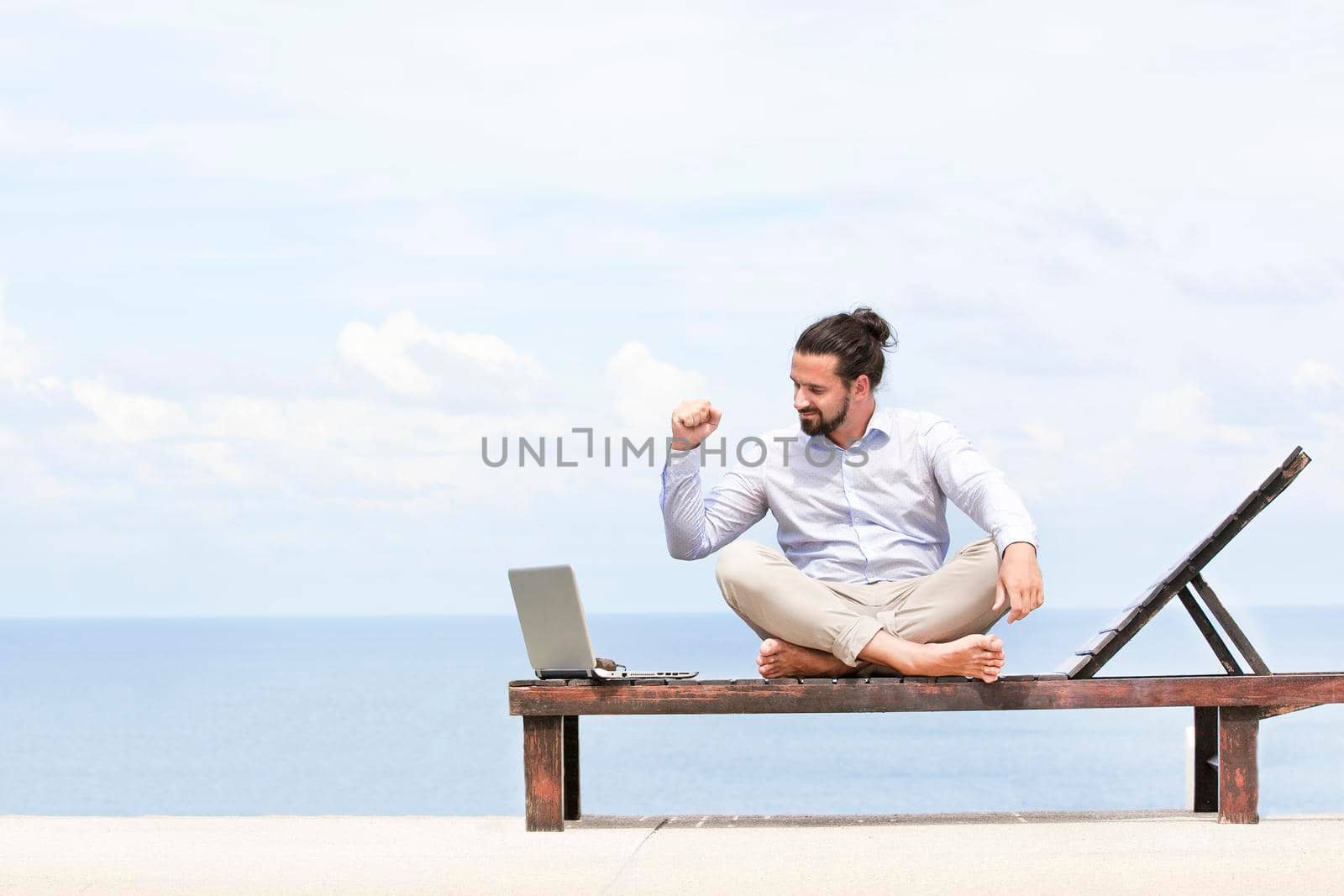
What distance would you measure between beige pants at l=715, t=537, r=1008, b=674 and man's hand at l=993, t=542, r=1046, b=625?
0.12 metres

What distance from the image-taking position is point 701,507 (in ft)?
14.6

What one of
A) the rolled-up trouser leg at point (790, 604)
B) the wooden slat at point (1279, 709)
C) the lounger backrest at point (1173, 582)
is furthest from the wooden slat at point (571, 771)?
the wooden slat at point (1279, 709)

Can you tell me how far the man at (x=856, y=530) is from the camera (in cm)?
416

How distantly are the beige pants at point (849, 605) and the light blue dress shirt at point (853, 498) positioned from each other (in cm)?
16

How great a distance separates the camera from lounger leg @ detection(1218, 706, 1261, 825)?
4.31 metres

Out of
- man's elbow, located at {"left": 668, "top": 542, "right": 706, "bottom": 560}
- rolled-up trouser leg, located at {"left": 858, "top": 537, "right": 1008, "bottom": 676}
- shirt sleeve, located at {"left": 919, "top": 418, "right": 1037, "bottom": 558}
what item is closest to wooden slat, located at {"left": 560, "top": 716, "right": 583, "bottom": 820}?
man's elbow, located at {"left": 668, "top": 542, "right": 706, "bottom": 560}

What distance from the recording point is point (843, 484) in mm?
4512

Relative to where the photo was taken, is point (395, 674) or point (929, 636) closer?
point (929, 636)

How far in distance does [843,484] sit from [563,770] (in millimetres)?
1192

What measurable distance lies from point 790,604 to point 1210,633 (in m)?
1.36

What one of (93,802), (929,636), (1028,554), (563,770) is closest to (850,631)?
(929,636)

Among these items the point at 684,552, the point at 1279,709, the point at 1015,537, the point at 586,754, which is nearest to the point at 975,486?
the point at 1015,537

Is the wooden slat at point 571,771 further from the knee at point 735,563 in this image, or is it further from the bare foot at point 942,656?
the bare foot at point 942,656

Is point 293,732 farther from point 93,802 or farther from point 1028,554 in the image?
point 1028,554
